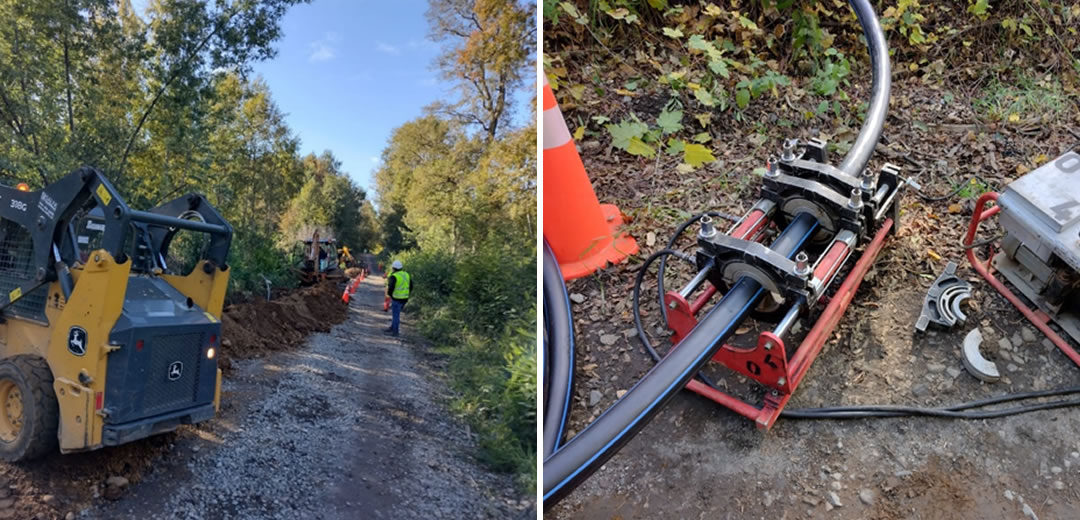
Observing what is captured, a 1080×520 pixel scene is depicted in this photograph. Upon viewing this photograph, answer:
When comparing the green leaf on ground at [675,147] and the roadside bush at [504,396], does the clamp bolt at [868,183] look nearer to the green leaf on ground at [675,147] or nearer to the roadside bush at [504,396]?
the green leaf on ground at [675,147]

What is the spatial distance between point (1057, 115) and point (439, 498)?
3443mm

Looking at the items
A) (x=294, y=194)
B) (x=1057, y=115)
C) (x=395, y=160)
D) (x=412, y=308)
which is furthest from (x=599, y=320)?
(x=294, y=194)

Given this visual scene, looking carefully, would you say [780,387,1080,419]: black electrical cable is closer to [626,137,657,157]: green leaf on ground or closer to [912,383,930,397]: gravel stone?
[912,383,930,397]: gravel stone

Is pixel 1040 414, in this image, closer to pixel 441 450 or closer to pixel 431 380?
pixel 441 450

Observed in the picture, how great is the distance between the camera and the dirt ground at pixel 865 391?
166 centimetres

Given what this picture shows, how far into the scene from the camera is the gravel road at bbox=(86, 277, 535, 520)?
2.65 meters

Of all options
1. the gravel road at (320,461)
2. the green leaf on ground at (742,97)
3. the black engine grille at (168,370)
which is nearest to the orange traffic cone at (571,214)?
the green leaf on ground at (742,97)

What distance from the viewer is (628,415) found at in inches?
43.4

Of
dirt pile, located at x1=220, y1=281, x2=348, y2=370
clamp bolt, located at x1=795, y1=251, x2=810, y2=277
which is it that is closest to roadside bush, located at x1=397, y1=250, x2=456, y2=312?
dirt pile, located at x1=220, y1=281, x2=348, y2=370

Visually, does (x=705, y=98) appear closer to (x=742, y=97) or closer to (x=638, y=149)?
(x=742, y=97)

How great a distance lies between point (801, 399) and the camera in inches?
75.4

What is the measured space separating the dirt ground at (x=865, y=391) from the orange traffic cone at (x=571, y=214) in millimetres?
76

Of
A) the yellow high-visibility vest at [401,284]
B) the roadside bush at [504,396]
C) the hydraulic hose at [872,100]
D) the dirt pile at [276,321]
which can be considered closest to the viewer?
the hydraulic hose at [872,100]

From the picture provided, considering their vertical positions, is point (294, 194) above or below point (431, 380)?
above
